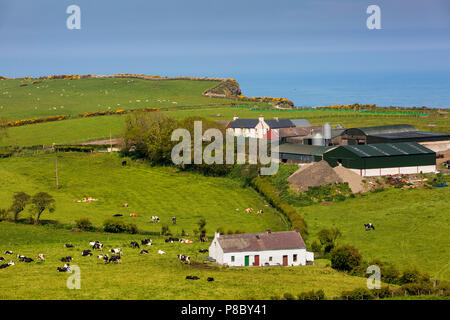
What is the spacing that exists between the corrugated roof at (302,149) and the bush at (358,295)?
47.9 m

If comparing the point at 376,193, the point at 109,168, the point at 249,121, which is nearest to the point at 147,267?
the point at 376,193

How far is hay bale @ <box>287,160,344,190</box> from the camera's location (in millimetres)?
80000

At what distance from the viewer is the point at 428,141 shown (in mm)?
96625

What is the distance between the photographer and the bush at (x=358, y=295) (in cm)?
4156

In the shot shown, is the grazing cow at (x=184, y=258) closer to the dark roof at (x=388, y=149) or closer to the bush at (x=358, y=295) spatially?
the bush at (x=358, y=295)

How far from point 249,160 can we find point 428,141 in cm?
2678

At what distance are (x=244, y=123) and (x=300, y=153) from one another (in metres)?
26.0

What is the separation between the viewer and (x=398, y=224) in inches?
2522

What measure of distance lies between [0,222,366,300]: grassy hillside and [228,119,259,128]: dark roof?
5732 cm

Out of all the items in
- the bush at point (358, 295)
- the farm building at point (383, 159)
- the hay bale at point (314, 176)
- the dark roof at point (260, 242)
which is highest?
the farm building at point (383, 159)

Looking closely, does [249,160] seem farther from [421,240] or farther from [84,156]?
[421,240]

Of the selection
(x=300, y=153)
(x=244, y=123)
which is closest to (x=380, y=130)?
(x=300, y=153)

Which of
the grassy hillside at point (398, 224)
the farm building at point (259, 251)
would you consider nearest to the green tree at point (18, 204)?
the farm building at point (259, 251)

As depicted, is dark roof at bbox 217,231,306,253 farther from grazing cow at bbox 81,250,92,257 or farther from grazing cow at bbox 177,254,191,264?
grazing cow at bbox 81,250,92,257
